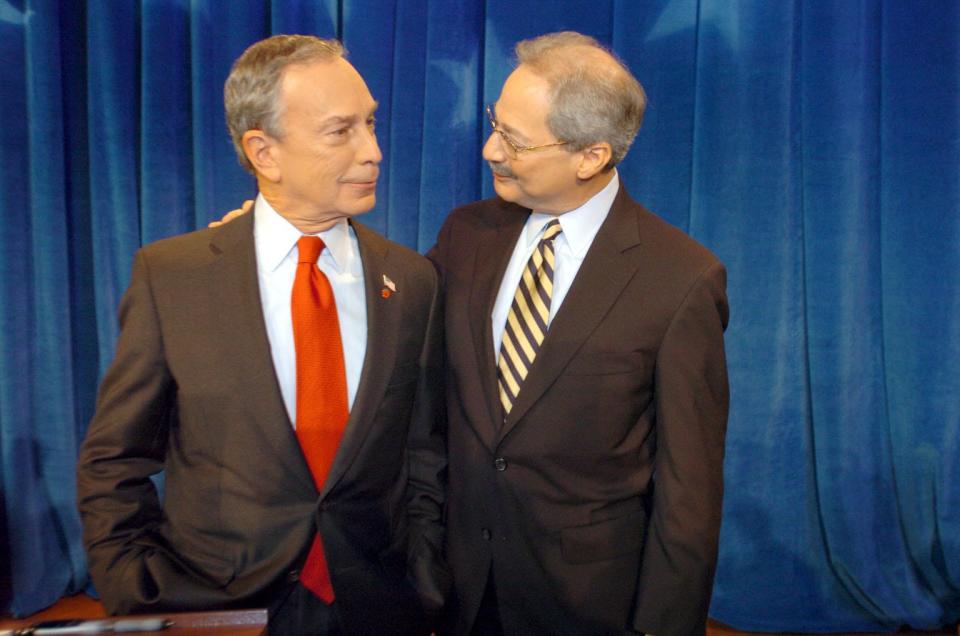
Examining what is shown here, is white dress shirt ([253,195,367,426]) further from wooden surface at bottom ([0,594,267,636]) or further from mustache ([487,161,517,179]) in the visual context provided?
wooden surface at bottom ([0,594,267,636])

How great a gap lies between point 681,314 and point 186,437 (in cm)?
93

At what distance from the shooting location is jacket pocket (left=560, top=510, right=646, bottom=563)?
1.80 metres

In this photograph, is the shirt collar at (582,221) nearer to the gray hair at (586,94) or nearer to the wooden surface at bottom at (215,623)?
the gray hair at (586,94)

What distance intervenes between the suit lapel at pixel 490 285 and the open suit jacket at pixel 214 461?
0.21 metres

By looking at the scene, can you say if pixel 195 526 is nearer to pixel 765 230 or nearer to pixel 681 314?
pixel 681 314

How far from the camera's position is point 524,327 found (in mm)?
1845

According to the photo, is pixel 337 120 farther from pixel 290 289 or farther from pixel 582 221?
pixel 582 221

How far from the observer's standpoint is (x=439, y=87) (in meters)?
3.01

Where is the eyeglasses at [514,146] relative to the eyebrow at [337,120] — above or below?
below

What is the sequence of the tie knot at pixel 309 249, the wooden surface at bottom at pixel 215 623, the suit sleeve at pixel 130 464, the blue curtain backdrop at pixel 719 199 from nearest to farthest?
the wooden surface at bottom at pixel 215 623 → the suit sleeve at pixel 130 464 → the tie knot at pixel 309 249 → the blue curtain backdrop at pixel 719 199

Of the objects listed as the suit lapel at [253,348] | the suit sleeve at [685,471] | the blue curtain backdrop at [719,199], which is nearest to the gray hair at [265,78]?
the suit lapel at [253,348]

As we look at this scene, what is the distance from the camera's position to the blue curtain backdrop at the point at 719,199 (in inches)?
119

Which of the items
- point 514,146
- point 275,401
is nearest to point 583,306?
point 514,146

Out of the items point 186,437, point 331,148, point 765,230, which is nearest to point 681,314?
point 331,148
